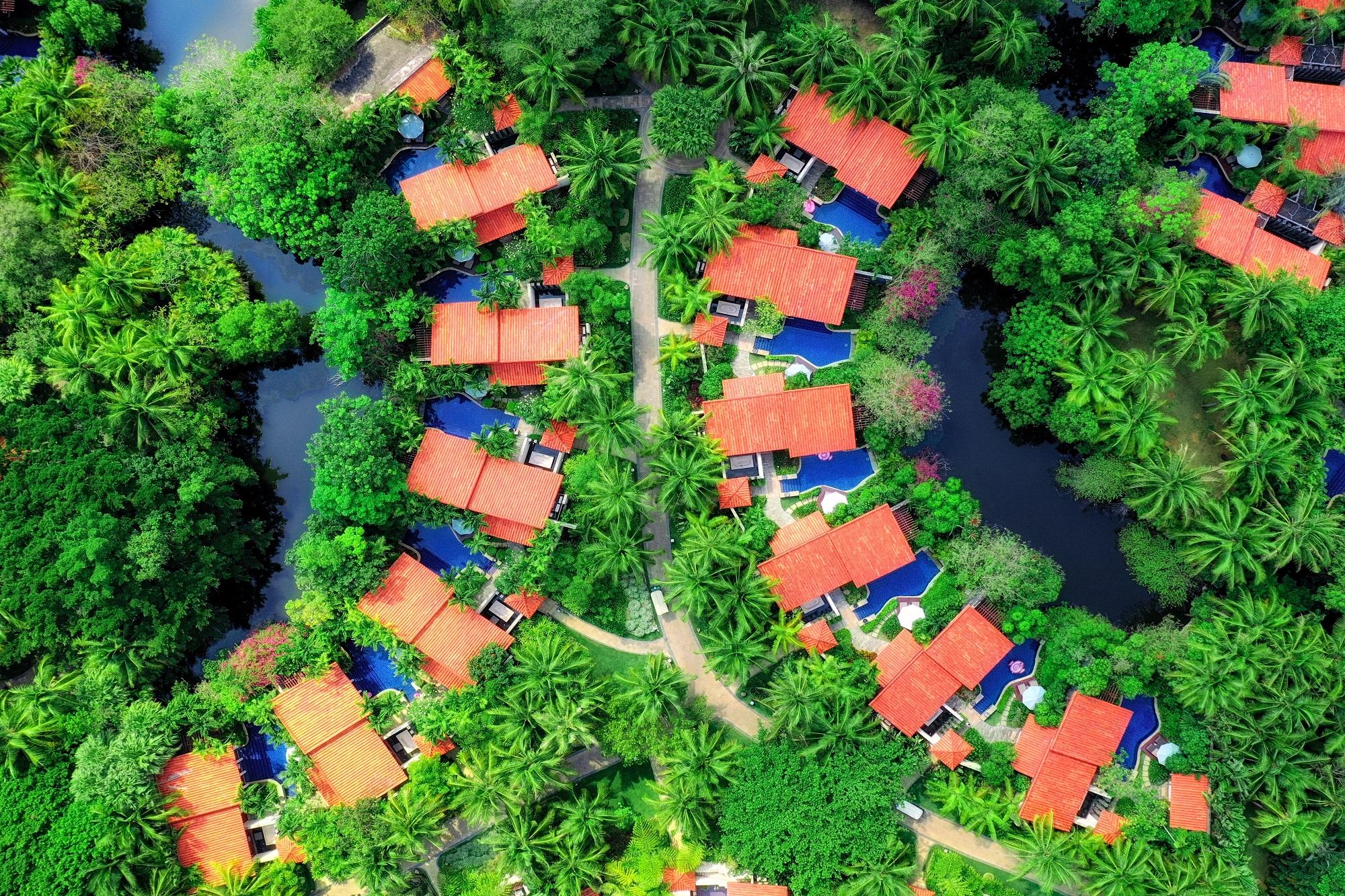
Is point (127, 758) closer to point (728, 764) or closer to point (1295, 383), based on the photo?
point (728, 764)

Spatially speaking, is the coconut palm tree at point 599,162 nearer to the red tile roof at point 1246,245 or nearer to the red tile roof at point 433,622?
the red tile roof at point 433,622

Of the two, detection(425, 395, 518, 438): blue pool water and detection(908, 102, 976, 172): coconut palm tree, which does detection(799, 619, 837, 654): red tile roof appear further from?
detection(908, 102, 976, 172): coconut palm tree

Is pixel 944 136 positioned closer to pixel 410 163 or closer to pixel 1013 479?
pixel 1013 479

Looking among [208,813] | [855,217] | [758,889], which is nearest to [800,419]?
[855,217]

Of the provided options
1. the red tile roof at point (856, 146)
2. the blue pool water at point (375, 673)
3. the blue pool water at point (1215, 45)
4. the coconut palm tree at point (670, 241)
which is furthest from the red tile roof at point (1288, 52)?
the blue pool water at point (375, 673)

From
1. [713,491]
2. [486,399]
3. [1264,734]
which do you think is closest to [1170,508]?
[1264,734]
